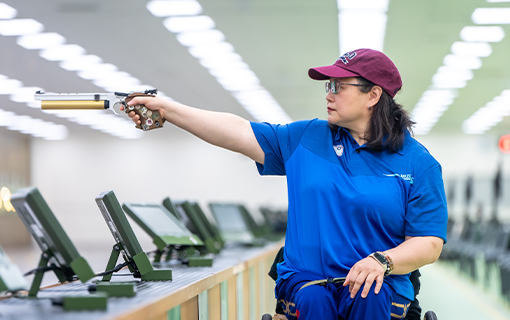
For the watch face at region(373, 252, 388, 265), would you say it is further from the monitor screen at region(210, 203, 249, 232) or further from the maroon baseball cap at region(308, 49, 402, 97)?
the monitor screen at region(210, 203, 249, 232)

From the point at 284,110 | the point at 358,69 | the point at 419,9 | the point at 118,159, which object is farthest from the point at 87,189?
the point at 358,69

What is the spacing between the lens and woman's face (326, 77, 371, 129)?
159 centimetres

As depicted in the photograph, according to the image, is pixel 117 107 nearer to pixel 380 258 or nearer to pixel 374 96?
pixel 374 96

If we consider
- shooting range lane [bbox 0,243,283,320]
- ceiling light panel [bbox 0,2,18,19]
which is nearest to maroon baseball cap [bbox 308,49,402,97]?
shooting range lane [bbox 0,243,283,320]

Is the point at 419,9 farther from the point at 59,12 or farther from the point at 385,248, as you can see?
the point at 385,248

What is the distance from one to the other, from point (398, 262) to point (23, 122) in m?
13.8

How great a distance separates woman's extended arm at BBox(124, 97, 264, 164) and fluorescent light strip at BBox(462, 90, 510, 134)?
934 cm

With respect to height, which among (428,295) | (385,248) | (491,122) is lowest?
(428,295)

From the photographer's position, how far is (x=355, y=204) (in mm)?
1460

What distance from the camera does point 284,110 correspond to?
11.6 metres

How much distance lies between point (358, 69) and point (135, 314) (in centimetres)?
96

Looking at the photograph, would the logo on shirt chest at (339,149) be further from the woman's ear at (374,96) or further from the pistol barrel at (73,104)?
the pistol barrel at (73,104)

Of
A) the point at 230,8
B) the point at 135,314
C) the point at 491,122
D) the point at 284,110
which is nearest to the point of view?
the point at 135,314

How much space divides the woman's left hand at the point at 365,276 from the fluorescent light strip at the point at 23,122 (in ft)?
28.4
